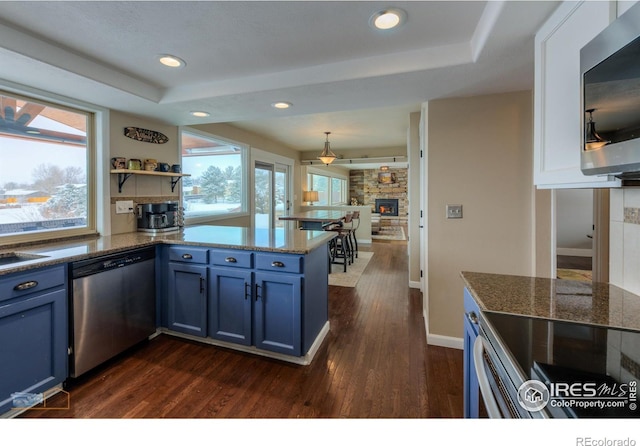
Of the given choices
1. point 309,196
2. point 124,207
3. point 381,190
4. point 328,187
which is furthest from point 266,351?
point 381,190

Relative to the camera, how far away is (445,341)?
8.04 feet

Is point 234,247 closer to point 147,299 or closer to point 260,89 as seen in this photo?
point 147,299

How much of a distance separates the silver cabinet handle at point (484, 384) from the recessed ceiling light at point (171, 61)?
247 centimetres

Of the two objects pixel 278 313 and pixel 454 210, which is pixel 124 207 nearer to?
pixel 278 313

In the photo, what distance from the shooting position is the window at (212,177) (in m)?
3.80

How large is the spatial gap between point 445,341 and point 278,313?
1.49m

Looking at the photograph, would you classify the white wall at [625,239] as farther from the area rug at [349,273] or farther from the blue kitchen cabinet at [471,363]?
the area rug at [349,273]

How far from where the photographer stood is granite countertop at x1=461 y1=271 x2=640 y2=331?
96 cm

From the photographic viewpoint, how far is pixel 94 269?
77.7 inches

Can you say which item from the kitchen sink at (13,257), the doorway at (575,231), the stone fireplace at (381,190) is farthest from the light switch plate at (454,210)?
the stone fireplace at (381,190)

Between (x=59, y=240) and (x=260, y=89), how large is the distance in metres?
2.13

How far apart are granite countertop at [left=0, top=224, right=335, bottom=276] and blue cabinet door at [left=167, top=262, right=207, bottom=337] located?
9.8 inches
